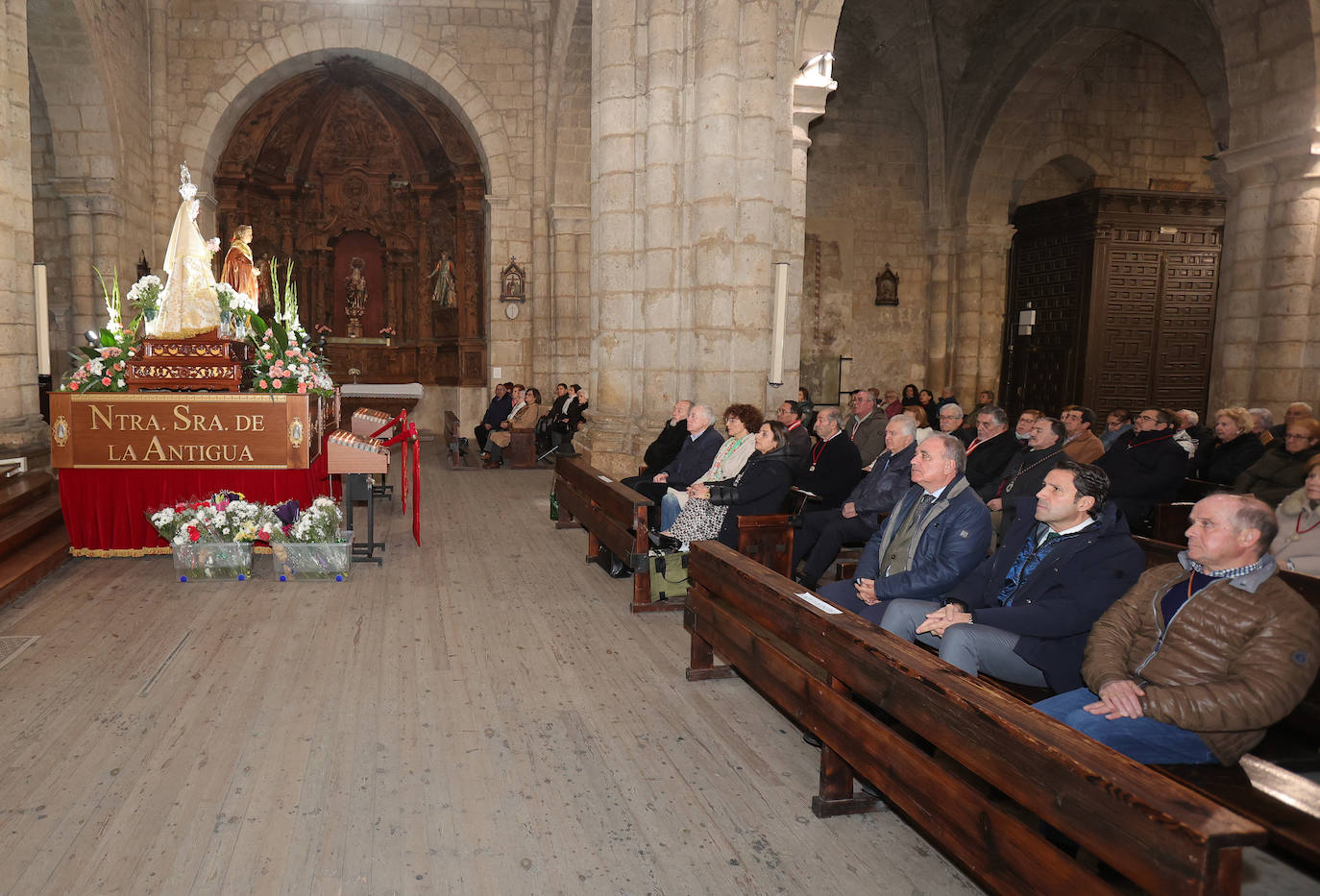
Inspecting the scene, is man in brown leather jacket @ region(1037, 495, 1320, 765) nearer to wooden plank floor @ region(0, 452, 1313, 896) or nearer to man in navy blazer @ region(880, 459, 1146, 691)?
man in navy blazer @ region(880, 459, 1146, 691)

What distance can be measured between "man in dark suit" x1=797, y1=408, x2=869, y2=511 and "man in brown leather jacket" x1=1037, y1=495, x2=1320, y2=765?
3.32 m

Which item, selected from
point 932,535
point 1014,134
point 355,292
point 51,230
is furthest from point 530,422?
point 1014,134

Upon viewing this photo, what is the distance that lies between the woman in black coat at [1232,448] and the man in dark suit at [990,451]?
177cm

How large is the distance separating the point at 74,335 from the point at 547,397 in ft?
23.4

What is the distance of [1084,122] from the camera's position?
1579 cm

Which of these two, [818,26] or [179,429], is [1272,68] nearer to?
[818,26]

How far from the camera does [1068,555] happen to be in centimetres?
325

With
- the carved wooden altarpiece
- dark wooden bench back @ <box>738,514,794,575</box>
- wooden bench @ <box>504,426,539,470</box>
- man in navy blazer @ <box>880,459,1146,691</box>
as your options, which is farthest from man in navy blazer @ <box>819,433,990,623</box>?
the carved wooden altarpiece

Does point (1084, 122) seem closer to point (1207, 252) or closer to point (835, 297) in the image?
point (1207, 252)

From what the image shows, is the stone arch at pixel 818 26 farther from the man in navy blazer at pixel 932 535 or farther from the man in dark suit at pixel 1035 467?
the man in navy blazer at pixel 932 535

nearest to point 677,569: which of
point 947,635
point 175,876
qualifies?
point 947,635

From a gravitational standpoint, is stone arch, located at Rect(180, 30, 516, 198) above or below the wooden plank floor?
above

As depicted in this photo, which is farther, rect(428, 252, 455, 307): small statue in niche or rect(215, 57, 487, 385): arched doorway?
rect(428, 252, 455, 307): small statue in niche

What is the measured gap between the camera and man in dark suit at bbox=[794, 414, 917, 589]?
534cm
